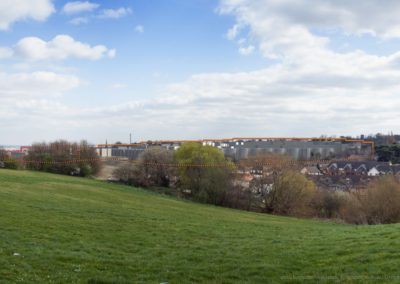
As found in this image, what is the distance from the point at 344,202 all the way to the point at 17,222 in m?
44.4

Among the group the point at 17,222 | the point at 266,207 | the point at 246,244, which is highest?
the point at 17,222

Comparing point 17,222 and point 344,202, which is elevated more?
point 17,222

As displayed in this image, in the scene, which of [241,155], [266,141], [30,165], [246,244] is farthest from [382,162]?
[246,244]

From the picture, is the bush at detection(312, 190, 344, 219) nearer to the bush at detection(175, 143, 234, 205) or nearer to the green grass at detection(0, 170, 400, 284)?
the bush at detection(175, 143, 234, 205)

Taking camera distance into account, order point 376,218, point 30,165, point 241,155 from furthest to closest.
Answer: point 241,155, point 30,165, point 376,218

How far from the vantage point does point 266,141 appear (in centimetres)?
7006

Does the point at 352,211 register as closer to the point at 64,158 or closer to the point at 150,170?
the point at 150,170

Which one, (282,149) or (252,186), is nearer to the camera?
(252,186)

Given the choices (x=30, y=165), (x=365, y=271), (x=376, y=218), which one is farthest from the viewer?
(x=30, y=165)

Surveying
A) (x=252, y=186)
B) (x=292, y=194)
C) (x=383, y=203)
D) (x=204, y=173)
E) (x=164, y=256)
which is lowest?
(x=292, y=194)

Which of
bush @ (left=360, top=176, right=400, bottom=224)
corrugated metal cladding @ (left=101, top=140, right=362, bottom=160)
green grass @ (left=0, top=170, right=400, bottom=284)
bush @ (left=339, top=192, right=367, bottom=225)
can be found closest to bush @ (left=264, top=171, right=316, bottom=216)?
bush @ (left=339, top=192, right=367, bottom=225)

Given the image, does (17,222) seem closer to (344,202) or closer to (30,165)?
(344,202)

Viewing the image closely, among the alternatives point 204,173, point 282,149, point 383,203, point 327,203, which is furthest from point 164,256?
point 282,149

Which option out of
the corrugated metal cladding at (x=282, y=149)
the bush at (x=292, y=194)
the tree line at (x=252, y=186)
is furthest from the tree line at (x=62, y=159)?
the bush at (x=292, y=194)
